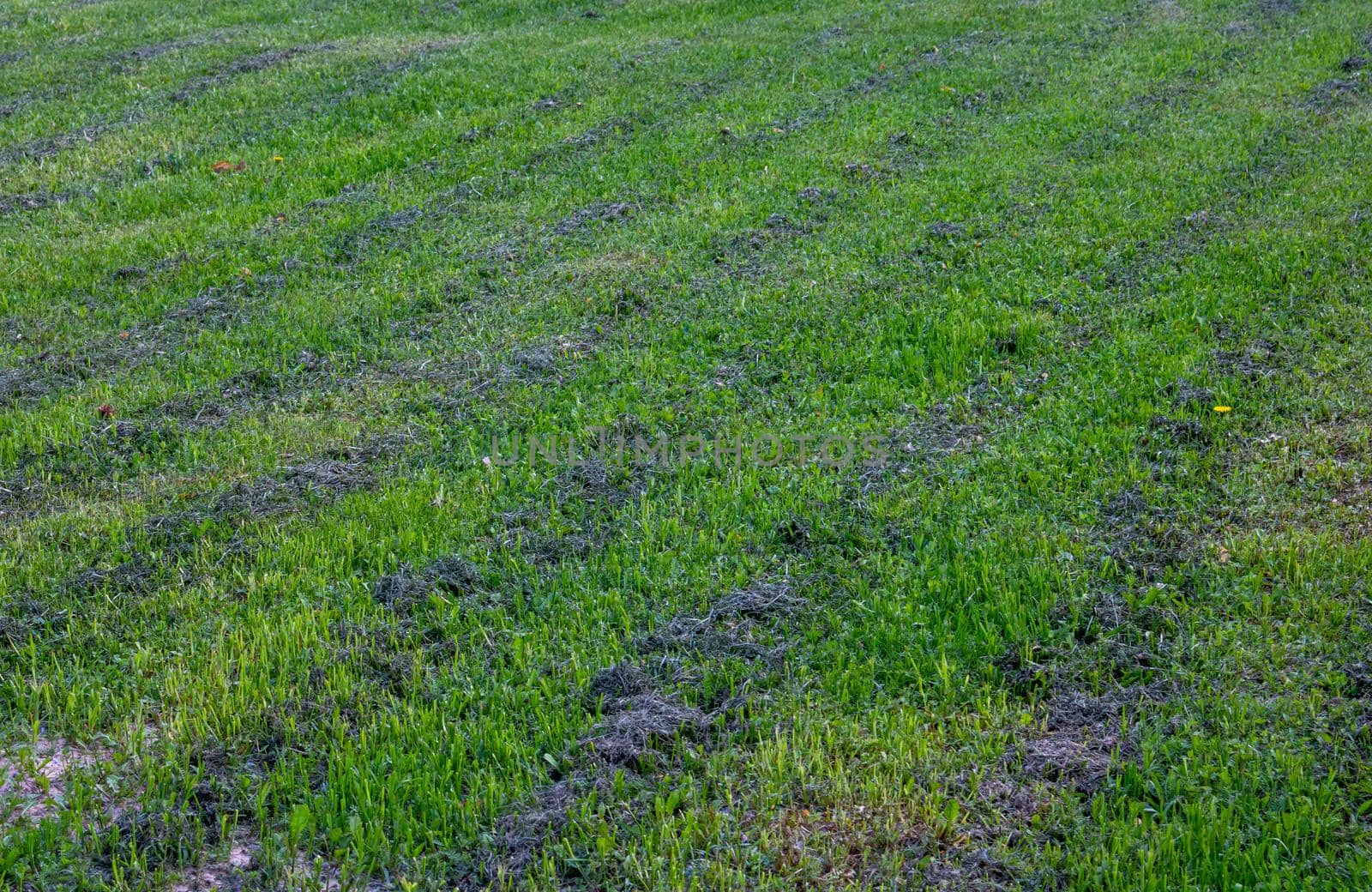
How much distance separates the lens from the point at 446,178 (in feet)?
34.9

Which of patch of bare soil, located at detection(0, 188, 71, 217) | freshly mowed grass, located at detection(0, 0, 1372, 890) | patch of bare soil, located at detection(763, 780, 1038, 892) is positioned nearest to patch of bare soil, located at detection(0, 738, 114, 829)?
freshly mowed grass, located at detection(0, 0, 1372, 890)

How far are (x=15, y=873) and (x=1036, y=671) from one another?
3.43m

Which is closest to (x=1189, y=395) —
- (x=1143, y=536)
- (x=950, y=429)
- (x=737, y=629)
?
(x=950, y=429)

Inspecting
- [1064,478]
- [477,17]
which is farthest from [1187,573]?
[477,17]

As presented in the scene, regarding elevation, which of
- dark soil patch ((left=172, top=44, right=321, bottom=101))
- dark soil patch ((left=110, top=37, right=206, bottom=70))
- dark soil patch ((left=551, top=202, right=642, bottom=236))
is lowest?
dark soil patch ((left=551, top=202, right=642, bottom=236))

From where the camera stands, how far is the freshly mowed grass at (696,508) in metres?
3.69

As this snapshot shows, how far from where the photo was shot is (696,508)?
215 inches

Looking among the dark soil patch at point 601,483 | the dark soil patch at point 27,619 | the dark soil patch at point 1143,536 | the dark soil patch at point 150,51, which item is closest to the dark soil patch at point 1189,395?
the dark soil patch at point 1143,536

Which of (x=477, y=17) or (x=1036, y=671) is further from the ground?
(x=477, y=17)

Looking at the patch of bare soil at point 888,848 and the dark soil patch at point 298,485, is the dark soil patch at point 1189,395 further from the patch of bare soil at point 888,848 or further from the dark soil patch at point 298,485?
the dark soil patch at point 298,485

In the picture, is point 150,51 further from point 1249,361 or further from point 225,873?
point 225,873

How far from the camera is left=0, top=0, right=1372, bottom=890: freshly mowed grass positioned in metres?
3.69

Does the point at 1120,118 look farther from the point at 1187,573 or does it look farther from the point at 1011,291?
the point at 1187,573

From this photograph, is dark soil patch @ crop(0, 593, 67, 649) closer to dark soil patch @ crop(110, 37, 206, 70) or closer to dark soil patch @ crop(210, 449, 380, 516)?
dark soil patch @ crop(210, 449, 380, 516)
